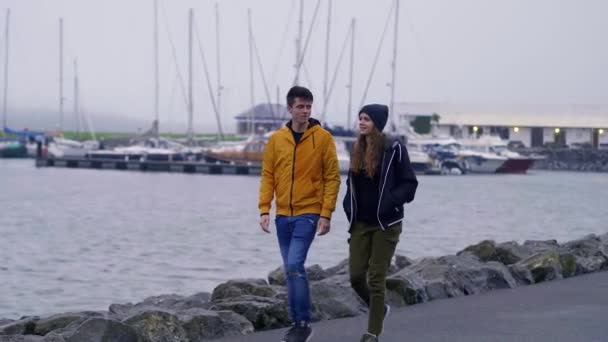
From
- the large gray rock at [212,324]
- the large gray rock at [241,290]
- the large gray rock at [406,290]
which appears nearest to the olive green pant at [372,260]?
the large gray rock at [212,324]

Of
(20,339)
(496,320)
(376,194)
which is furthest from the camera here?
(496,320)

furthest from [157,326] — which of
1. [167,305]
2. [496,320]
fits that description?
[167,305]

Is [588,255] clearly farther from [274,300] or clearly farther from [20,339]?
[20,339]

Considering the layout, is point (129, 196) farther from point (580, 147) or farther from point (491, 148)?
point (580, 147)

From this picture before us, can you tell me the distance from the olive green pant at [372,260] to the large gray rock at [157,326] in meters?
1.37

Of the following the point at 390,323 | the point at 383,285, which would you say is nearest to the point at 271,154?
the point at 383,285

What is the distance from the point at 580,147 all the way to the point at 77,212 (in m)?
67.3

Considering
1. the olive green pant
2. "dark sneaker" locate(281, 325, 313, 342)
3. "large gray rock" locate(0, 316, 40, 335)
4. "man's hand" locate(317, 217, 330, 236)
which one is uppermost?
"man's hand" locate(317, 217, 330, 236)

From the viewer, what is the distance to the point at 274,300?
10609 mm

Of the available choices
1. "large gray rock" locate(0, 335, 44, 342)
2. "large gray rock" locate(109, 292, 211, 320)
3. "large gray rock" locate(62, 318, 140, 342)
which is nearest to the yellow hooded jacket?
"large gray rock" locate(62, 318, 140, 342)

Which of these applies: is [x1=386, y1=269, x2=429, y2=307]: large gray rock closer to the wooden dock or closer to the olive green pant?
the olive green pant

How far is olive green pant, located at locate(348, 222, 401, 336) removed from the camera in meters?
8.66

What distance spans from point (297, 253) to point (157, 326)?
3.98ft

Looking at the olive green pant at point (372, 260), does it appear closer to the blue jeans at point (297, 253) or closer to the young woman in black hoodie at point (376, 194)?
the young woman in black hoodie at point (376, 194)
